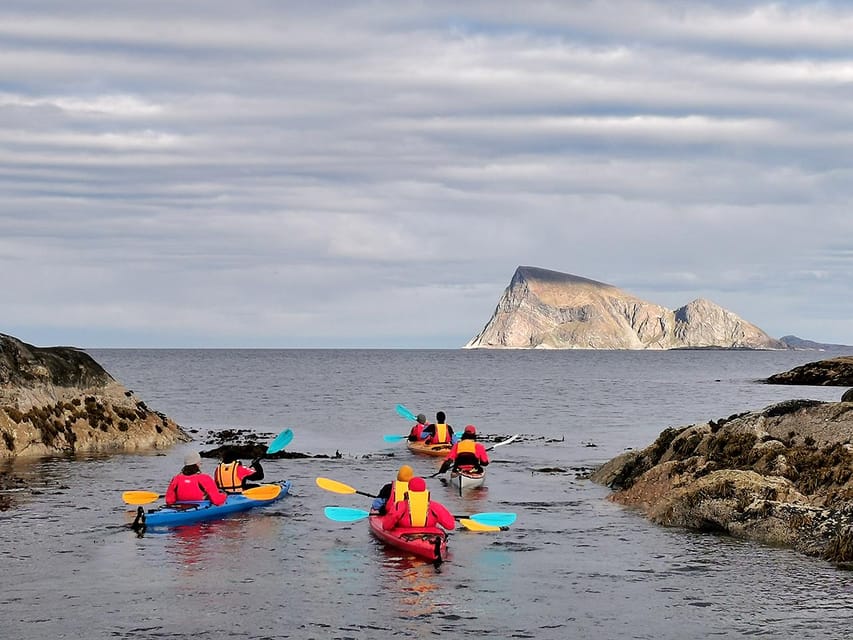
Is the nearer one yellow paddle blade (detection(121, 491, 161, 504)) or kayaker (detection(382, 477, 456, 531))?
kayaker (detection(382, 477, 456, 531))

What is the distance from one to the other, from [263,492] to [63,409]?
14515 mm

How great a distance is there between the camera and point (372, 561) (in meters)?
20.2

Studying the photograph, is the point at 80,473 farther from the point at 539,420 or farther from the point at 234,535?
the point at 539,420

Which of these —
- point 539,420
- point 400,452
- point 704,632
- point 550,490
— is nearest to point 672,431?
point 550,490

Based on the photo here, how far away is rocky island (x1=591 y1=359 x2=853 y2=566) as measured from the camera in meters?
21.0

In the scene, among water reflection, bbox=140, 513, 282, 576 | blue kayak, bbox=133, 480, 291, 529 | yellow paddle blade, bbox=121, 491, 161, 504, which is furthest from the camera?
yellow paddle blade, bbox=121, 491, 161, 504

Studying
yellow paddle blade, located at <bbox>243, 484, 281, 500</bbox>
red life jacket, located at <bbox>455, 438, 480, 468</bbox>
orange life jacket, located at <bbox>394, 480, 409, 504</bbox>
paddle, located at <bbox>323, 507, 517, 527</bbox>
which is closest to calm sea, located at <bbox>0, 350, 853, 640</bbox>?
paddle, located at <bbox>323, 507, 517, 527</bbox>

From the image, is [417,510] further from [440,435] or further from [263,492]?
[440,435]

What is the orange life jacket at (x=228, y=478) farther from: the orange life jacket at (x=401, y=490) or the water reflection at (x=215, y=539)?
the orange life jacket at (x=401, y=490)

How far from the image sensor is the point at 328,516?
2325cm

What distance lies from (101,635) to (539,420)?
4662 centimetres

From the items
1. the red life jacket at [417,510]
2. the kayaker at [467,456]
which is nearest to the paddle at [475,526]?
the red life jacket at [417,510]

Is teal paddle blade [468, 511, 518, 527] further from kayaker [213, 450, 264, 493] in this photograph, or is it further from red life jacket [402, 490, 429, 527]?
kayaker [213, 450, 264, 493]

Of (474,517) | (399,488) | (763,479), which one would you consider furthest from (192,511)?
(763,479)
